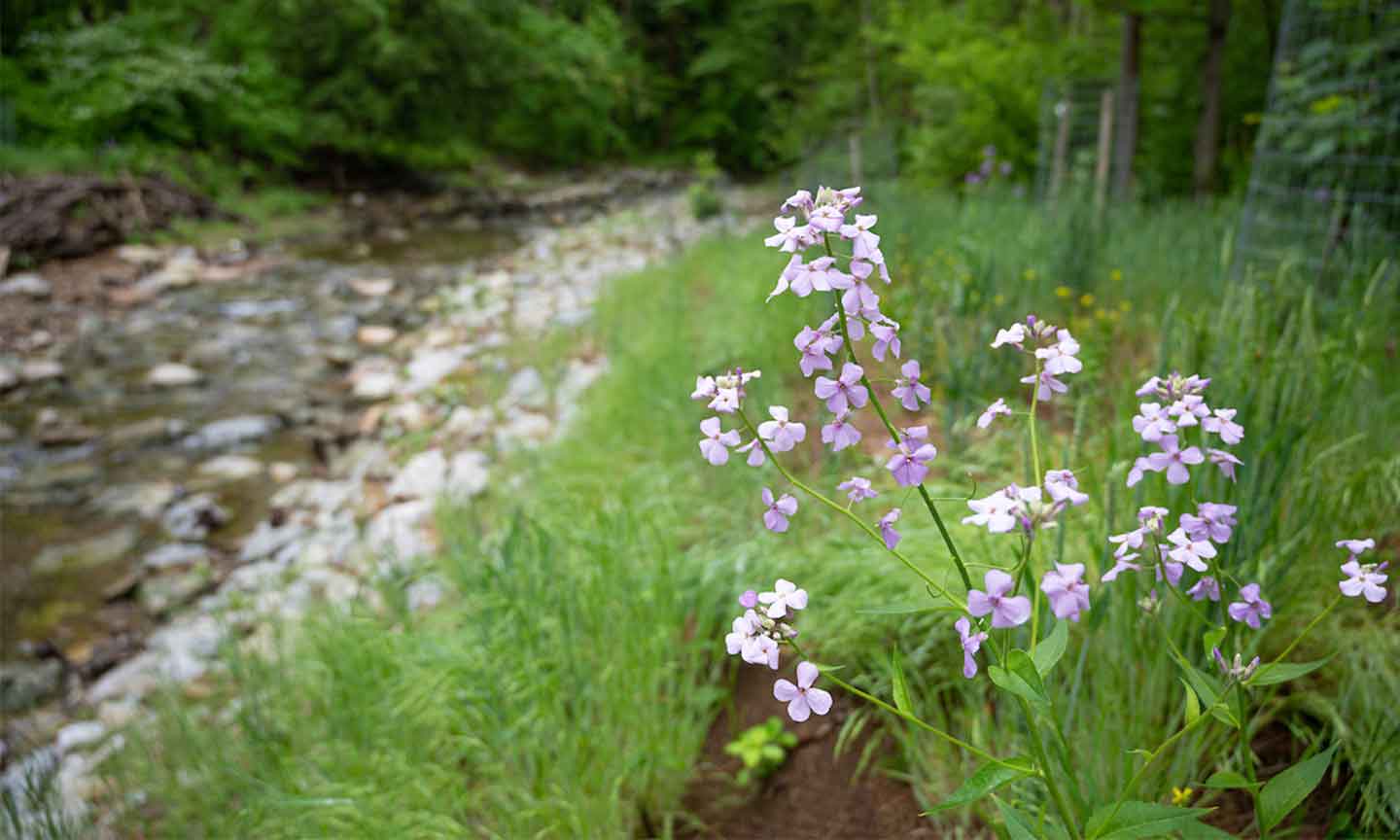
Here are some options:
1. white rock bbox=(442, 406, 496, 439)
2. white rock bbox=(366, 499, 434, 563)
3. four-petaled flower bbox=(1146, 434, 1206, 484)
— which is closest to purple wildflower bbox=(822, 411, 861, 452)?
four-petaled flower bbox=(1146, 434, 1206, 484)

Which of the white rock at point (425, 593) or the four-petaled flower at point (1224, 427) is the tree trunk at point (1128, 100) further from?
the four-petaled flower at point (1224, 427)

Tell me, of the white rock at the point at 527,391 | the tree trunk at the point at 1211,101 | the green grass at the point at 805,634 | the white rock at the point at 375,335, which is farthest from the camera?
the white rock at the point at 375,335

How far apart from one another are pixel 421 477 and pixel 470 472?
0.66ft

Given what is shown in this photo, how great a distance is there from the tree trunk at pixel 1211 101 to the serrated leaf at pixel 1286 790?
5346mm

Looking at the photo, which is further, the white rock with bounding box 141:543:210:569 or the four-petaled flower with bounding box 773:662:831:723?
the white rock with bounding box 141:543:210:569

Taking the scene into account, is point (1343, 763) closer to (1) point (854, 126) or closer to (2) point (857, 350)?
(2) point (857, 350)

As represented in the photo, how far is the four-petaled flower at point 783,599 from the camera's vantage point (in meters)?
0.71

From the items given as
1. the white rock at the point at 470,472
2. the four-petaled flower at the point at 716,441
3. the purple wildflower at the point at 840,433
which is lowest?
the white rock at the point at 470,472

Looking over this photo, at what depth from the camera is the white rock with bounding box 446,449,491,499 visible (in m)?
3.37

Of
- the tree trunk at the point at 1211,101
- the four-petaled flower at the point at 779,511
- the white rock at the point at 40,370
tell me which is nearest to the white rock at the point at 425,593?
the four-petaled flower at the point at 779,511

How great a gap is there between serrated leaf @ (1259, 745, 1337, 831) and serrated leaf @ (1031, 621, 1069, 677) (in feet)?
0.71

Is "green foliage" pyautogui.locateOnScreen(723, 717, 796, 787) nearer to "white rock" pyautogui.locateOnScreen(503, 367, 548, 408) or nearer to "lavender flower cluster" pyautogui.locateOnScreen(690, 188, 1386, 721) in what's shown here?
"lavender flower cluster" pyautogui.locateOnScreen(690, 188, 1386, 721)

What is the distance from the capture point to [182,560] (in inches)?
130

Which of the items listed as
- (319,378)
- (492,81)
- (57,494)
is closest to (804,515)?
(57,494)
